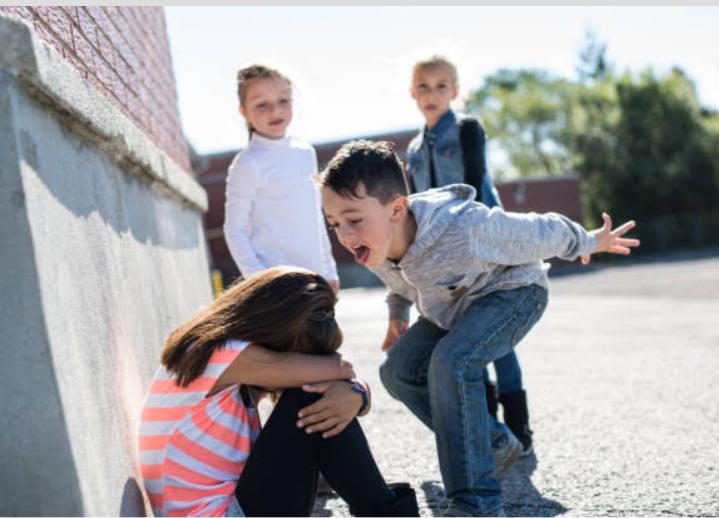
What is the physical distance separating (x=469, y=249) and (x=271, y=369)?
88cm

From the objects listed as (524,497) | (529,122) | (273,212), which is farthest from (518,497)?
(529,122)

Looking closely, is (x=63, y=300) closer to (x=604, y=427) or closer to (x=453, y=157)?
(x=453, y=157)

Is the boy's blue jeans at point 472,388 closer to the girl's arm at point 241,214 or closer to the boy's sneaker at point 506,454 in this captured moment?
the boy's sneaker at point 506,454

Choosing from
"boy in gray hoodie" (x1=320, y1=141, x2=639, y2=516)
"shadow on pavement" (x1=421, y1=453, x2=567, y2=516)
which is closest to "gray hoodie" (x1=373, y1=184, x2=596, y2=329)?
"boy in gray hoodie" (x1=320, y1=141, x2=639, y2=516)

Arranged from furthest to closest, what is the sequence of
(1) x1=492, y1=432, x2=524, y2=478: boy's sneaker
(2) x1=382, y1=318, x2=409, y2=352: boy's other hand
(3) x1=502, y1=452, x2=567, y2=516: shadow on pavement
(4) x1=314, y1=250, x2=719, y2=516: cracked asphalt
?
(2) x1=382, y1=318, x2=409, y2=352: boy's other hand → (1) x1=492, y1=432, x2=524, y2=478: boy's sneaker → (4) x1=314, y1=250, x2=719, y2=516: cracked asphalt → (3) x1=502, y1=452, x2=567, y2=516: shadow on pavement

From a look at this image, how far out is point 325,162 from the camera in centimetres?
3016

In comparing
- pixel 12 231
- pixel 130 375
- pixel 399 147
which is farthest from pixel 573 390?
pixel 399 147

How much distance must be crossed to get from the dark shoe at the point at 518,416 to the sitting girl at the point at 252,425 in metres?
1.65

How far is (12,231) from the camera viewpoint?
1998 mm

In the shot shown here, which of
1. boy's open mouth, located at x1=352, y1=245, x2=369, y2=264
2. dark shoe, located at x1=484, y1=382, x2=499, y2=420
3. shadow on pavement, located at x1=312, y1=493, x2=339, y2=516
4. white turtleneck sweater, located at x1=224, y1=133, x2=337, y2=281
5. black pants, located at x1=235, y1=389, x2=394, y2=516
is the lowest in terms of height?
shadow on pavement, located at x1=312, y1=493, x2=339, y2=516

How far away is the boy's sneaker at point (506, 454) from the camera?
11.7ft

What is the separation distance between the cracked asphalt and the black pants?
86 cm

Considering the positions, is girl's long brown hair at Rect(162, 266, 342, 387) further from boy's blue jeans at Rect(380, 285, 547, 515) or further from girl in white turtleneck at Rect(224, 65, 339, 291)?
girl in white turtleneck at Rect(224, 65, 339, 291)

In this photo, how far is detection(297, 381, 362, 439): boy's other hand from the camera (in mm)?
2484
